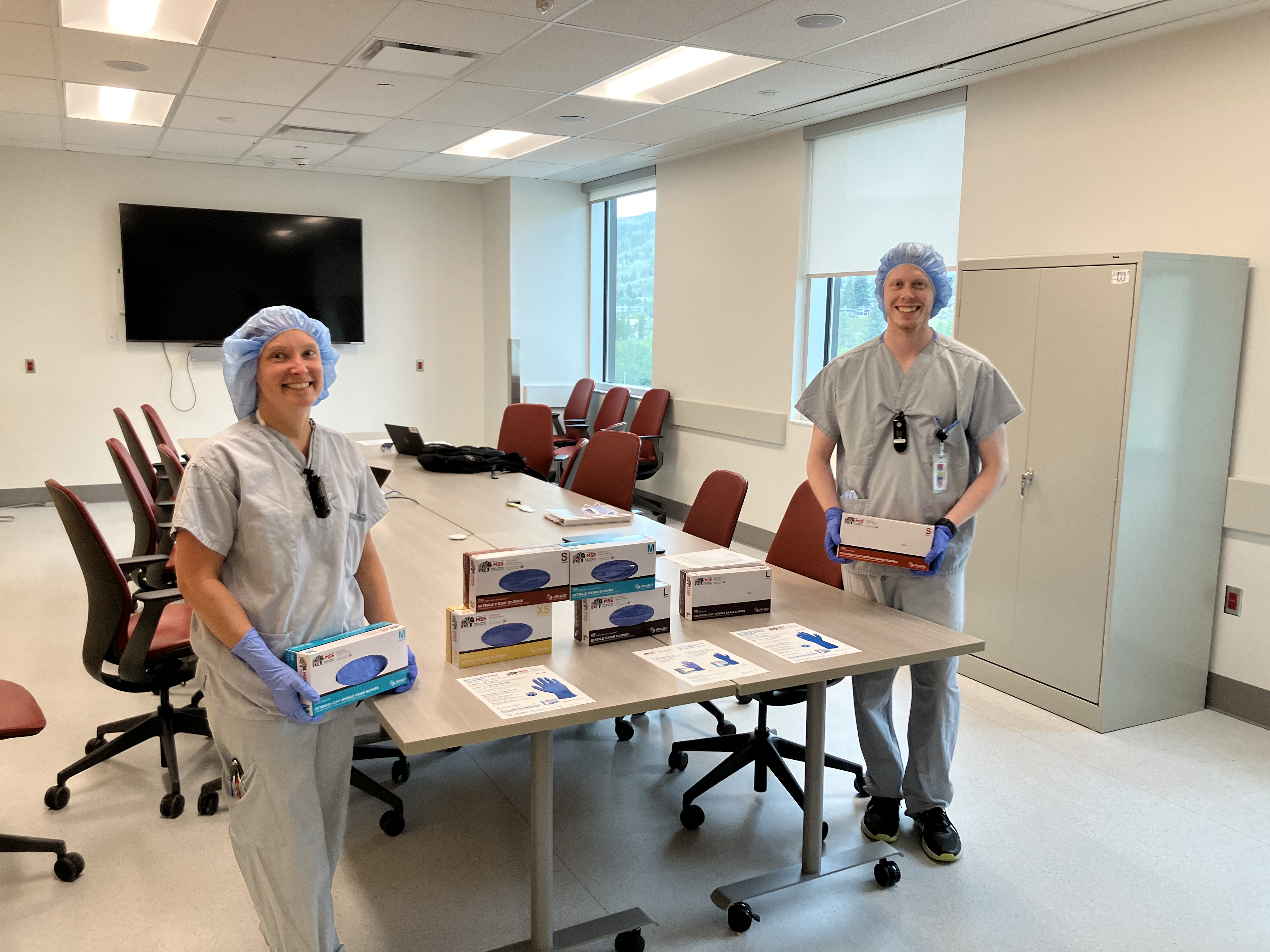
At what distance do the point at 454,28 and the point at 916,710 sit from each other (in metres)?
3.33

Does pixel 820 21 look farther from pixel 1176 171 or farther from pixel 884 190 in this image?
pixel 884 190

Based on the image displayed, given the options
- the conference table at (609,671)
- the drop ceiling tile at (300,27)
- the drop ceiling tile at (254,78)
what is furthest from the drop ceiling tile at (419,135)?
the conference table at (609,671)

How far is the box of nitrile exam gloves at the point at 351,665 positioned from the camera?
→ 1.91m

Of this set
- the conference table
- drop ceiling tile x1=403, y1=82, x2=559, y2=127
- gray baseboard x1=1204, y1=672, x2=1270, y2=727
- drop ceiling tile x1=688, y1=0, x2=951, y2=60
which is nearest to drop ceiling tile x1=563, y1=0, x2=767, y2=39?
drop ceiling tile x1=688, y1=0, x2=951, y2=60

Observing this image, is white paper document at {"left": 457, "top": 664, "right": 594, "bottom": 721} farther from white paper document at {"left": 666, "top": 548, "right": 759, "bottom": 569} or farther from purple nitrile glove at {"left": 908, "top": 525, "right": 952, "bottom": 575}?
purple nitrile glove at {"left": 908, "top": 525, "right": 952, "bottom": 575}

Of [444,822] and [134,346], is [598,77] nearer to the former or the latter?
[444,822]

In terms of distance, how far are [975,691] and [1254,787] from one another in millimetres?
1083

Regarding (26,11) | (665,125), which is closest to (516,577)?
(26,11)

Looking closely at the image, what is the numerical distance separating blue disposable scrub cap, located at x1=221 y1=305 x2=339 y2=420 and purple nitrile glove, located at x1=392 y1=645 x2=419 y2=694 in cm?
57

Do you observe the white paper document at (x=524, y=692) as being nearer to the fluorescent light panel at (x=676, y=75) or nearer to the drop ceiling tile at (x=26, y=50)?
the fluorescent light panel at (x=676, y=75)

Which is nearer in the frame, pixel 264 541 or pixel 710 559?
pixel 264 541

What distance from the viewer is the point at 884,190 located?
5.59 meters

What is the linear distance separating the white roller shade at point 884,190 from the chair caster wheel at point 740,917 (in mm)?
3622

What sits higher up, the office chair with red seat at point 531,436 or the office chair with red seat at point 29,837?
the office chair with red seat at point 531,436
